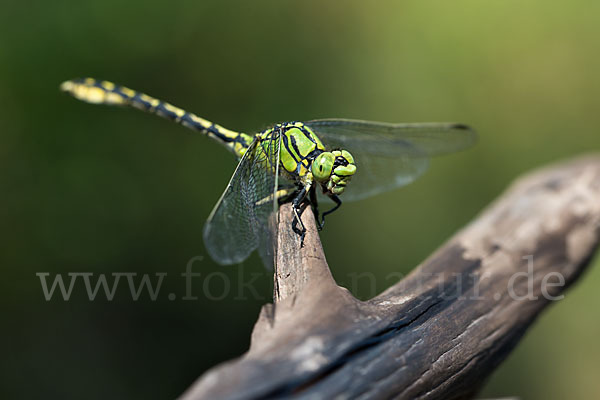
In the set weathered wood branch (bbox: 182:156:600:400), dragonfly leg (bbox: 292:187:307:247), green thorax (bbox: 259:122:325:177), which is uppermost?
green thorax (bbox: 259:122:325:177)

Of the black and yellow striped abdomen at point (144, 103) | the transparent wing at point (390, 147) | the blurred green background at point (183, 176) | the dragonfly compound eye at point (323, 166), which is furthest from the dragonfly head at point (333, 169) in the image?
the blurred green background at point (183, 176)

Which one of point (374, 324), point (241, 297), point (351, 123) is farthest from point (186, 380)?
point (374, 324)

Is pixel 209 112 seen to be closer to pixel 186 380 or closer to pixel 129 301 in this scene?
pixel 129 301

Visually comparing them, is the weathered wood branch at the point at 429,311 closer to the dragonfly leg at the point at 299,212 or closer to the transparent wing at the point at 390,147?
the dragonfly leg at the point at 299,212

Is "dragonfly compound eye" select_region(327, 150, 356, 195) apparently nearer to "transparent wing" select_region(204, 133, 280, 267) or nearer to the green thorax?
the green thorax

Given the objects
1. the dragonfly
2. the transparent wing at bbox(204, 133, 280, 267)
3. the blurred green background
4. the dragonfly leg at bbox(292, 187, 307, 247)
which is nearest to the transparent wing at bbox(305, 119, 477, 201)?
the dragonfly

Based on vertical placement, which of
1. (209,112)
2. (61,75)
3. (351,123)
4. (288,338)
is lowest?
(288,338)
